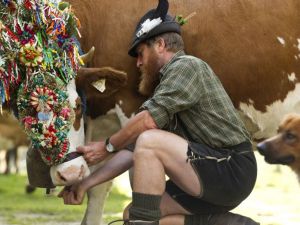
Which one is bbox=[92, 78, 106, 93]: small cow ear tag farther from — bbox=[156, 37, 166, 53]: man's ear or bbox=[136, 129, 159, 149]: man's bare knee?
bbox=[136, 129, 159, 149]: man's bare knee

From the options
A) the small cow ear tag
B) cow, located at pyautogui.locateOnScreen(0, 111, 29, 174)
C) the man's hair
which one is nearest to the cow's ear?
the small cow ear tag

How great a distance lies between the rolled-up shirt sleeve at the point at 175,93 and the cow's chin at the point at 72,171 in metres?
0.67

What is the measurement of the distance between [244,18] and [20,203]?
5.76 m

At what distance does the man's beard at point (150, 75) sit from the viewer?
5.58m

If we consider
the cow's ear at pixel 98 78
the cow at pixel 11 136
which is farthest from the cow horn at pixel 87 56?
the cow at pixel 11 136

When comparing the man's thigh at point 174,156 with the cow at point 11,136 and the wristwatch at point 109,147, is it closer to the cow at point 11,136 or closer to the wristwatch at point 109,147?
the wristwatch at point 109,147

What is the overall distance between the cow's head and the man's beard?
51 centimetres

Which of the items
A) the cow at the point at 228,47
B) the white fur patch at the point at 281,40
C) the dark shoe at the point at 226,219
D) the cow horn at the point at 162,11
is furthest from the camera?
the white fur patch at the point at 281,40

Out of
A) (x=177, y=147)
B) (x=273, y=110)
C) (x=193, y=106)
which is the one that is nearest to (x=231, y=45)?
(x=273, y=110)

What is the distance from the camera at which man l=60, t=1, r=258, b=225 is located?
5.18 meters

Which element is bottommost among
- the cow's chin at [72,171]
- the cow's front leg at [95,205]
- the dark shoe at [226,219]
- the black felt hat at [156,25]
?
the cow's front leg at [95,205]

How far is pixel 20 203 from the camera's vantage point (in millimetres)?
11531

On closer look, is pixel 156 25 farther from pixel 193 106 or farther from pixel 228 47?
pixel 228 47

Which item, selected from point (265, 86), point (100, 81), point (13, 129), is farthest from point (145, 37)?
point (13, 129)
